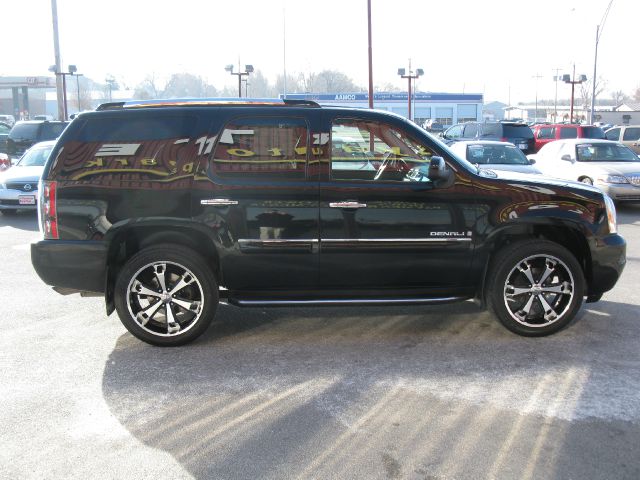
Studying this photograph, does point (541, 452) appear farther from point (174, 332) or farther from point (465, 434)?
point (174, 332)

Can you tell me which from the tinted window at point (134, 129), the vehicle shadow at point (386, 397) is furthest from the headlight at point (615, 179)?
the tinted window at point (134, 129)

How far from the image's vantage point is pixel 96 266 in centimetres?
504

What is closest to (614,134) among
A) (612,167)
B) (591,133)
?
(591,133)

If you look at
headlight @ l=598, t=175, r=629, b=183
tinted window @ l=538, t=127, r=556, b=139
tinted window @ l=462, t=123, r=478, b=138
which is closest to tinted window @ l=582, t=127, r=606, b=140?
tinted window @ l=538, t=127, r=556, b=139

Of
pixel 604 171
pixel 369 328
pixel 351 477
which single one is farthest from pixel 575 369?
pixel 604 171

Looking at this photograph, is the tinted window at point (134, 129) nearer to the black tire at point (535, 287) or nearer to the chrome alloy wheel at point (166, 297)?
the chrome alloy wheel at point (166, 297)

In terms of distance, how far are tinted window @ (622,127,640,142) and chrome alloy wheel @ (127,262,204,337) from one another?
25.2 meters

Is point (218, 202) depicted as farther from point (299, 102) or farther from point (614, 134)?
point (614, 134)

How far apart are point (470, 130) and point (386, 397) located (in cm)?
1961

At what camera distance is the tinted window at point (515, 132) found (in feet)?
72.2

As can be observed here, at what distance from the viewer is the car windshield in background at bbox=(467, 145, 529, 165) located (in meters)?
13.7

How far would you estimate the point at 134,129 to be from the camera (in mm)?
5051

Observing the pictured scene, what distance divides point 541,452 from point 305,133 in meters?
2.93

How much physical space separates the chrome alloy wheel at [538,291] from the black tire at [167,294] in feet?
8.16
